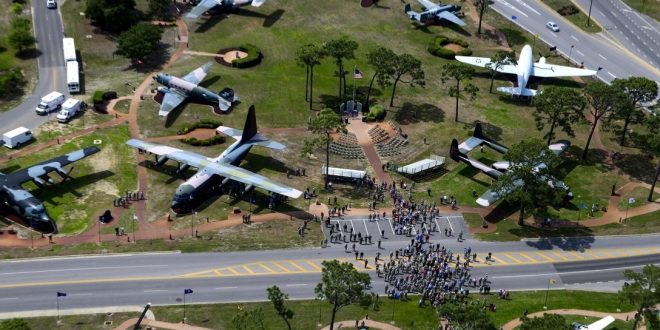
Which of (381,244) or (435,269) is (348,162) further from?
(435,269)

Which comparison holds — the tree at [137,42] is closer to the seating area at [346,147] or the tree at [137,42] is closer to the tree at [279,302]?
the seating area at [346,147]

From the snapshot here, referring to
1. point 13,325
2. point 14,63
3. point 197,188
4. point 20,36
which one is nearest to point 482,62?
point 197,188

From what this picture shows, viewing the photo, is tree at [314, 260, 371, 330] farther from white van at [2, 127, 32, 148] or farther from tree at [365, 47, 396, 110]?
white van at [2, 127, 32, 148]

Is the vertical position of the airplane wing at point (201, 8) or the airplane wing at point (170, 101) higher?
the airplane wing at point (201, 8)

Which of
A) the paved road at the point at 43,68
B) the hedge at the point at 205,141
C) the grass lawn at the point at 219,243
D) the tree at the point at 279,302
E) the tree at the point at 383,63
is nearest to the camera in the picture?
the tree at the point at 279,302

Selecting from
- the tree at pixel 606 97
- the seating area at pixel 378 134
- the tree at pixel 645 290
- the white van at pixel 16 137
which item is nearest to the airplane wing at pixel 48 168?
the white van at pixel 16 137
